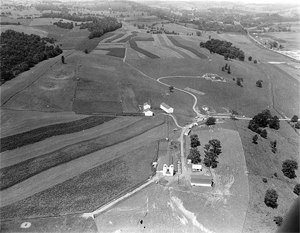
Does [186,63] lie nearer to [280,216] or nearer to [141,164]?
[141,164]

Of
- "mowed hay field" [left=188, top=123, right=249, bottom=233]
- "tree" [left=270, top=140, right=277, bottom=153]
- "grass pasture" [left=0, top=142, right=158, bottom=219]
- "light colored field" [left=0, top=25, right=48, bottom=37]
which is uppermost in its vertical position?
"light colored field" [left=0, top=25, right=48, bottom=37]

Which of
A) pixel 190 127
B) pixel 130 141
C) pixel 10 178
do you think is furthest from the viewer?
pixel 190 127

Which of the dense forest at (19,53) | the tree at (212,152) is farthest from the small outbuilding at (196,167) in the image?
the dense forest at (19,53)

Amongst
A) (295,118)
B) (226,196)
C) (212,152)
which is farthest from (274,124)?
(226,196)

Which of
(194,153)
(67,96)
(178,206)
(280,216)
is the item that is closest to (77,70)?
(67,96)

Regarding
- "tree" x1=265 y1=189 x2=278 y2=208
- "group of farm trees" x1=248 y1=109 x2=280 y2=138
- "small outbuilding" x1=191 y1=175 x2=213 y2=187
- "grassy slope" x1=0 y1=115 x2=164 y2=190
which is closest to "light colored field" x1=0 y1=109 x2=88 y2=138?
"grassy slope" x1=0 y1=115 x2=164 y2=190

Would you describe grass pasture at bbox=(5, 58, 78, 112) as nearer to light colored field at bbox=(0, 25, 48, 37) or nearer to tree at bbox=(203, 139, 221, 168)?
tree at bbox=(203, 139, 221, 168)

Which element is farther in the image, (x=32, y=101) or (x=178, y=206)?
(x=32, y=101)
